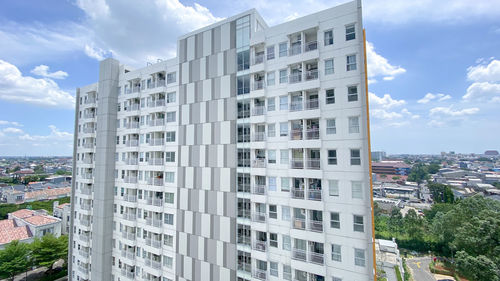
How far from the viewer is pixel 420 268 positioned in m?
46.7

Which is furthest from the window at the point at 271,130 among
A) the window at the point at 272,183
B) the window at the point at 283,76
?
the window at the point at 283,76

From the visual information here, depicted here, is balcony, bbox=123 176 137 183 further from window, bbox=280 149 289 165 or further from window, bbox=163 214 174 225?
window, bbox=280 149 289 165

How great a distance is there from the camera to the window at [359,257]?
14.8m

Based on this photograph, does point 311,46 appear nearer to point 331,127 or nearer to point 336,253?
point 331,127

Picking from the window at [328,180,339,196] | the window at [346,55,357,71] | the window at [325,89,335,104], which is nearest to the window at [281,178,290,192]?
the window at [328,180,339,196]

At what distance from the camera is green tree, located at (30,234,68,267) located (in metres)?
39.0

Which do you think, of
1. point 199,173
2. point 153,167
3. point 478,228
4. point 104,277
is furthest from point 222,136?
point 478,228

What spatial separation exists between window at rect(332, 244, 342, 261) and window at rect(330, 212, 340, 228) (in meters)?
1.44

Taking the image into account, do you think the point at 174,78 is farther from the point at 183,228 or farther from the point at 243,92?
the point at 183,228

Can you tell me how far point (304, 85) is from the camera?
17391 millimetres

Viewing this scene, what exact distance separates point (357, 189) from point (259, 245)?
9.62 metres

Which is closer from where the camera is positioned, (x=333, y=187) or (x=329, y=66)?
(x=333, y=187)

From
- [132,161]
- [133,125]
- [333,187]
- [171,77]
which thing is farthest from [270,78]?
[132,161]

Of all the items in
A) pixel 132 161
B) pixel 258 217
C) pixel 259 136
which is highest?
pixel 259 136
